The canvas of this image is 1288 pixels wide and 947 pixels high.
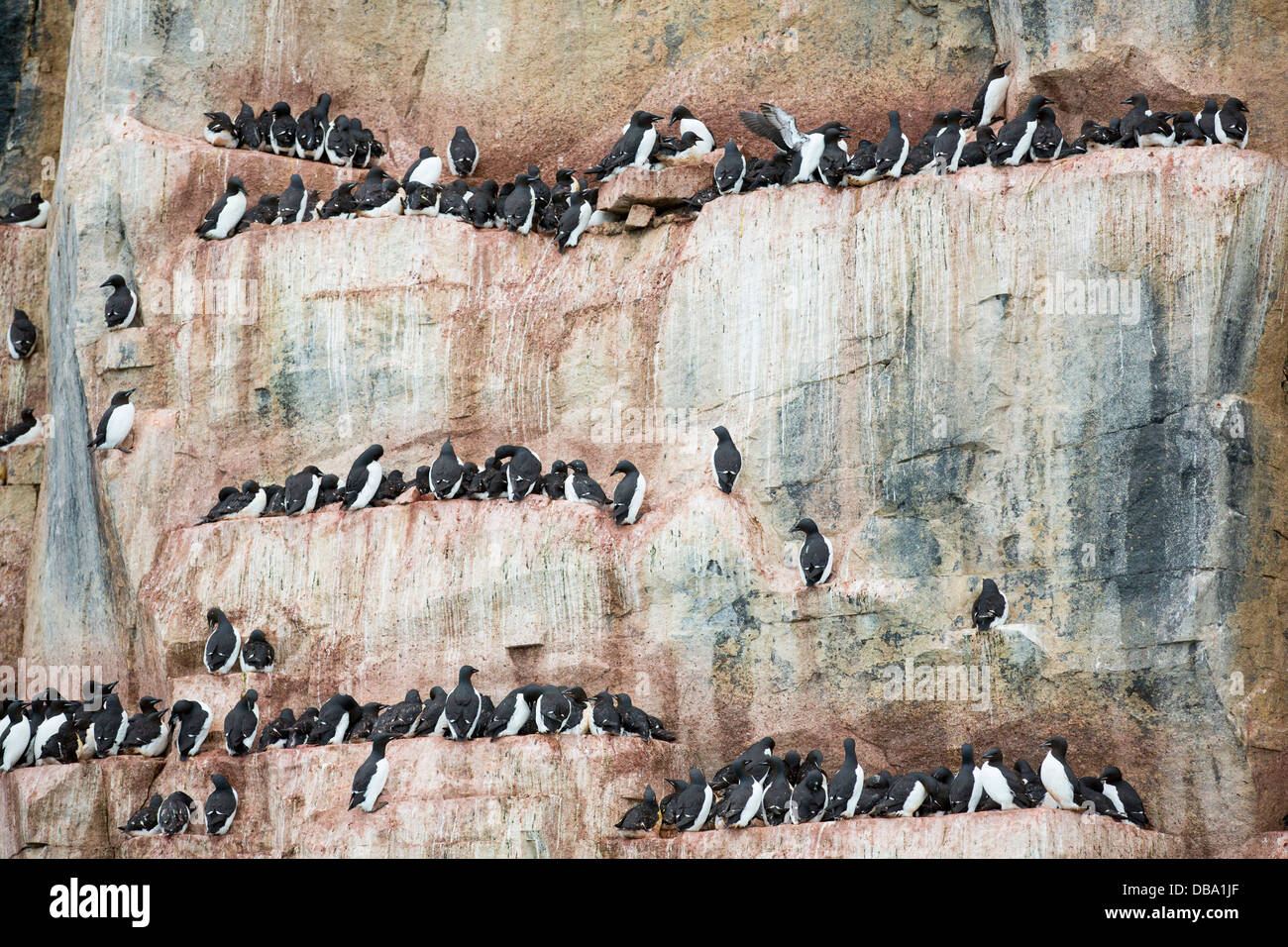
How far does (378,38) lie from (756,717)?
11.0 m

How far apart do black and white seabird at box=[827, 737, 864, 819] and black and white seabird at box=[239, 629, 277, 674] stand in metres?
6.26

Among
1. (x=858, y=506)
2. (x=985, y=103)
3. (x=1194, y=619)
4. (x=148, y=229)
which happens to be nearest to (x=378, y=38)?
(x=148, y=229)

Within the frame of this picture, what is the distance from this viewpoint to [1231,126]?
69.2 ft

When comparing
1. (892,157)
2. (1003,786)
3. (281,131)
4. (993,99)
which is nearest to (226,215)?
(281,131)

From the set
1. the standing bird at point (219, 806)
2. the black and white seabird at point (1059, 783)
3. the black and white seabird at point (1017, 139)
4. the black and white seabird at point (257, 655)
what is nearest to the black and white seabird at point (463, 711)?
the standing bird at point (219, 806)

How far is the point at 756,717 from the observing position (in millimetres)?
21078

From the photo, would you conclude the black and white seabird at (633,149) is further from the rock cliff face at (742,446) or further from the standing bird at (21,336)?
the standing bird at (21,336)

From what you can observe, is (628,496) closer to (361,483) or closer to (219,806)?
(361,483)

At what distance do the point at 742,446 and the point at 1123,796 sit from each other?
540 centimetres

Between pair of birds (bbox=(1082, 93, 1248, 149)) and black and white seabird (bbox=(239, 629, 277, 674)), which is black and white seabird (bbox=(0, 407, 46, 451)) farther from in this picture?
pair of birds (bbox=(1082, 93, 1248, 149))

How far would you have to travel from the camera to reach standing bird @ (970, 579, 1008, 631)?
20.4m

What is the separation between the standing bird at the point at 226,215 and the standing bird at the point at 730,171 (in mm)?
5713

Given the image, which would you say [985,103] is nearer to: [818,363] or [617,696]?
[818,363]

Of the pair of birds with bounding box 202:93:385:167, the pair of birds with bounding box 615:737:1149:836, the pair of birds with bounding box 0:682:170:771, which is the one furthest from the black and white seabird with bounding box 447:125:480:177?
the pair of birds with bounding box 615:737:1149:836
